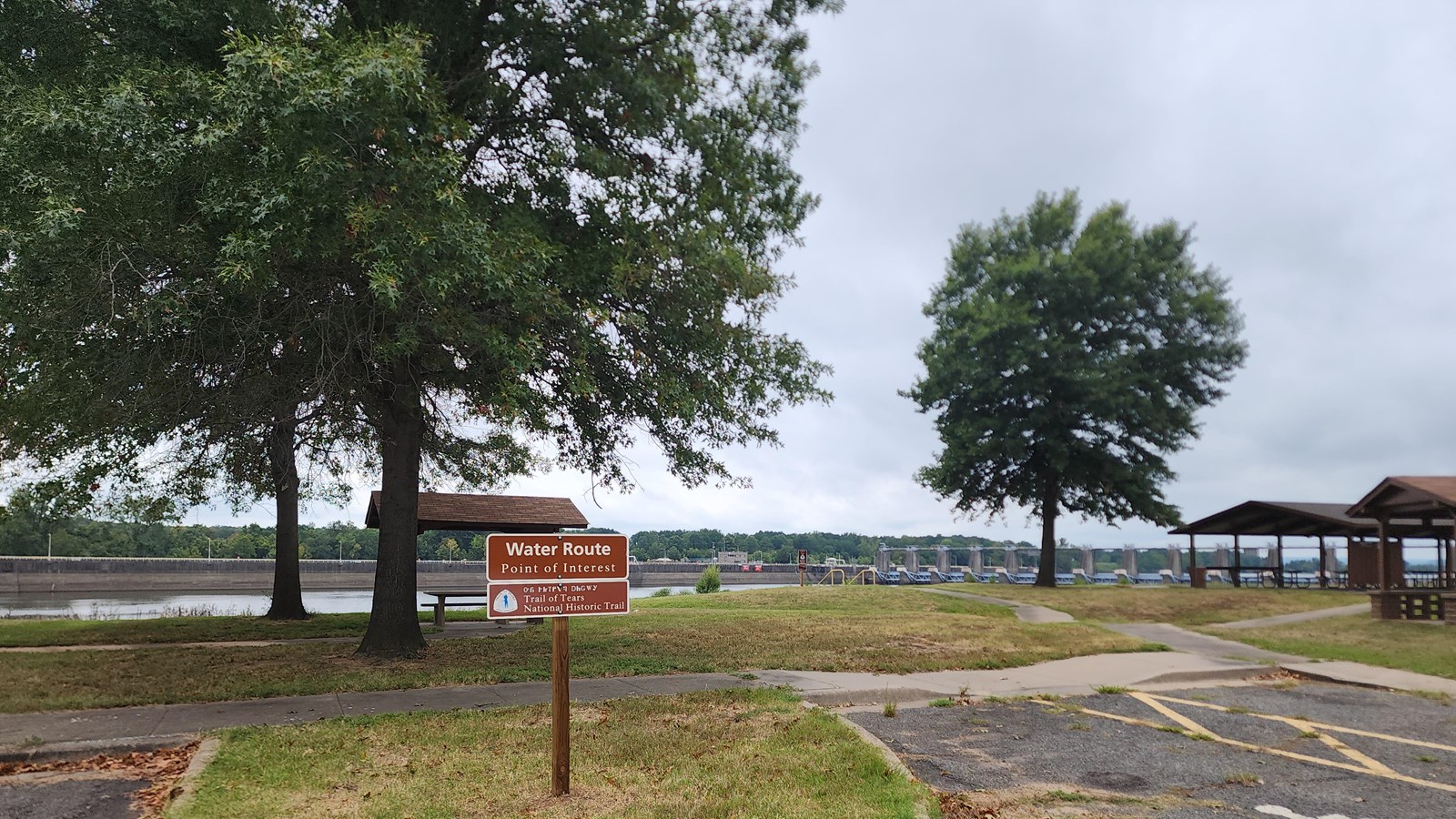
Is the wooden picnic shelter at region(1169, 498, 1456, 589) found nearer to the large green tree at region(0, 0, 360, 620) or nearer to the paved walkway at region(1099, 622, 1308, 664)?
the paved walkway at region(1099, 622, 1308, 664)

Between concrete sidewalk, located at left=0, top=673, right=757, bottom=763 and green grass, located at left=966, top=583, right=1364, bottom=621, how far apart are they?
16.3 meters

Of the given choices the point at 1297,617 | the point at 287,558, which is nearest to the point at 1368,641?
the point at 1297,617

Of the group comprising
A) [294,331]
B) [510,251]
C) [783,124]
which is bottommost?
[294,331]

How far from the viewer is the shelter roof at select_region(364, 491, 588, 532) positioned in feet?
60.2

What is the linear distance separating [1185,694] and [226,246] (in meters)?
12.3

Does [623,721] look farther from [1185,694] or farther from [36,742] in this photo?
[1185,694]

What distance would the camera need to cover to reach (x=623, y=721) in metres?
8.65

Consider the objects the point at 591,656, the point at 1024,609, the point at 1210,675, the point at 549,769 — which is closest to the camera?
the point at 549,769

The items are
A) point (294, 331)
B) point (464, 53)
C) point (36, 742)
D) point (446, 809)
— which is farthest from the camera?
point (464, 53)

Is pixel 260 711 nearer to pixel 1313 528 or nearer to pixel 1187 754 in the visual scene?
pixel 1187 754

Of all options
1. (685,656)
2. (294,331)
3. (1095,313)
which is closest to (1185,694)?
(685,656)

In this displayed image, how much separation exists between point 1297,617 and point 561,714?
2301 cm

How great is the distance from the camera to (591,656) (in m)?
13.3

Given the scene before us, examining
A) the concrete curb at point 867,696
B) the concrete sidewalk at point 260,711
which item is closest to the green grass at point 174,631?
the concrete sidewalk at point 260,711
